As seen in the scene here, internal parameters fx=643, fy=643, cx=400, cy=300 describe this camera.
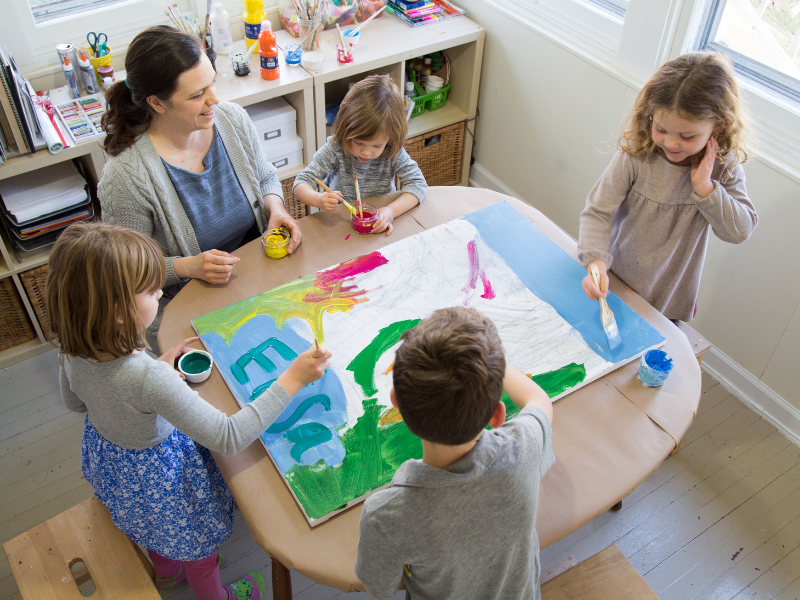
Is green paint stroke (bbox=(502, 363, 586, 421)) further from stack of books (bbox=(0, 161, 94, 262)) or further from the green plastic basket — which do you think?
the green plastic basket

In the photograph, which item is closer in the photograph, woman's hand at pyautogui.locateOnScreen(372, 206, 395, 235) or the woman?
the woman

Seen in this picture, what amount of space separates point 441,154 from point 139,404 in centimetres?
209

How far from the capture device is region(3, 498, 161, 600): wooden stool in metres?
1.30

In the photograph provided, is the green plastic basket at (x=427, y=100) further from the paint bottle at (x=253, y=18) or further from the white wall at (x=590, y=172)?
the paint bottle at (x=253, y=18)

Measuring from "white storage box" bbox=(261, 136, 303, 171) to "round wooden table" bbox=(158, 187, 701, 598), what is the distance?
93 cm

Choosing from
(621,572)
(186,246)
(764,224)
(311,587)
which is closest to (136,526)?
(311,587)

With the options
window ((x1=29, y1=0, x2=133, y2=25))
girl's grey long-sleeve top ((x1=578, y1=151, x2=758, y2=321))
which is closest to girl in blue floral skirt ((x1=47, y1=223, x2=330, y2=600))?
girl's grey long-sleeve top ((x1=578, y1=151, x2=758, y2=321))

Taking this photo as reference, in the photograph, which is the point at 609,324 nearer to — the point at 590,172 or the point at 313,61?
the point at 590,172

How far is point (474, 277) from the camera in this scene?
1569 millimetres

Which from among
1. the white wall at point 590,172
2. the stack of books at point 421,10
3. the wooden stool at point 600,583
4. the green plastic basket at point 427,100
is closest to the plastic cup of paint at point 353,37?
the stack of books at point 421,10

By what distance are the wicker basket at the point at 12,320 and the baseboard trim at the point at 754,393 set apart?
2.48 metres

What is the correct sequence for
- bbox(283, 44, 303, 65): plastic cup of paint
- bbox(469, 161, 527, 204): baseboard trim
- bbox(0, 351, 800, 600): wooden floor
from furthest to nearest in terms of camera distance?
bbox(469, 161, 527, 204): baseboard trim < bbox(283, 44, 303, 65): plastic cup of paint < bbox(0, 351, 800, 600): wooden floor

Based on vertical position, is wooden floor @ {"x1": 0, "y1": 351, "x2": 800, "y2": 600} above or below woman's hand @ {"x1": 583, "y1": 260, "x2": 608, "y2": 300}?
below

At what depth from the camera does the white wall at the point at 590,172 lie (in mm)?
1966
